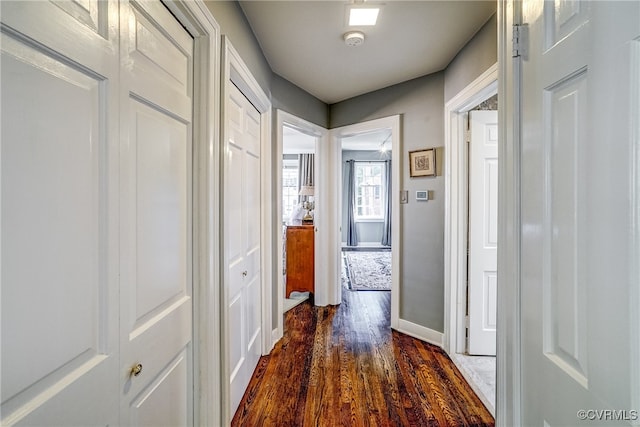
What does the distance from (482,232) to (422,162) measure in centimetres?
78

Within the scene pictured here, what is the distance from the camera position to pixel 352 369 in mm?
2219

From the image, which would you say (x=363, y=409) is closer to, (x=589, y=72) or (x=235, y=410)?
(x=235, y=410)

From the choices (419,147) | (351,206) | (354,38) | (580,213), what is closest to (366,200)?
(351,206)

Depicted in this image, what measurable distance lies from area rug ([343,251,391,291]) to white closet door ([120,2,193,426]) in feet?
11.2

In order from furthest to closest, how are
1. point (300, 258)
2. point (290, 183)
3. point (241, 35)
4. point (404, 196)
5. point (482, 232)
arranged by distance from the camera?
point (290, 183)
point (300, 258)
point (404, 196)
point (482, 232)
point (241, 35)

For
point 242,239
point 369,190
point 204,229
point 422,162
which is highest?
point 369,190

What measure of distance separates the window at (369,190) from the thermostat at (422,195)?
16.8 feet

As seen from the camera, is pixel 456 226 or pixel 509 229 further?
pixel 456 226

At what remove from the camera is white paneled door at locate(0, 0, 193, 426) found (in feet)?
1.69

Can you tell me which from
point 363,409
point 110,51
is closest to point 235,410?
point 363,409

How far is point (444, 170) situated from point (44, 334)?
2.56m

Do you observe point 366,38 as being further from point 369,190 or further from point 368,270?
point 369,190

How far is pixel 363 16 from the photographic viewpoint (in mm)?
1777

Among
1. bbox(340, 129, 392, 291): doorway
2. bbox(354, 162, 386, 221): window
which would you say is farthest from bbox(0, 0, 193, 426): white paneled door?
bbox(354, 162, 386, 221): window
